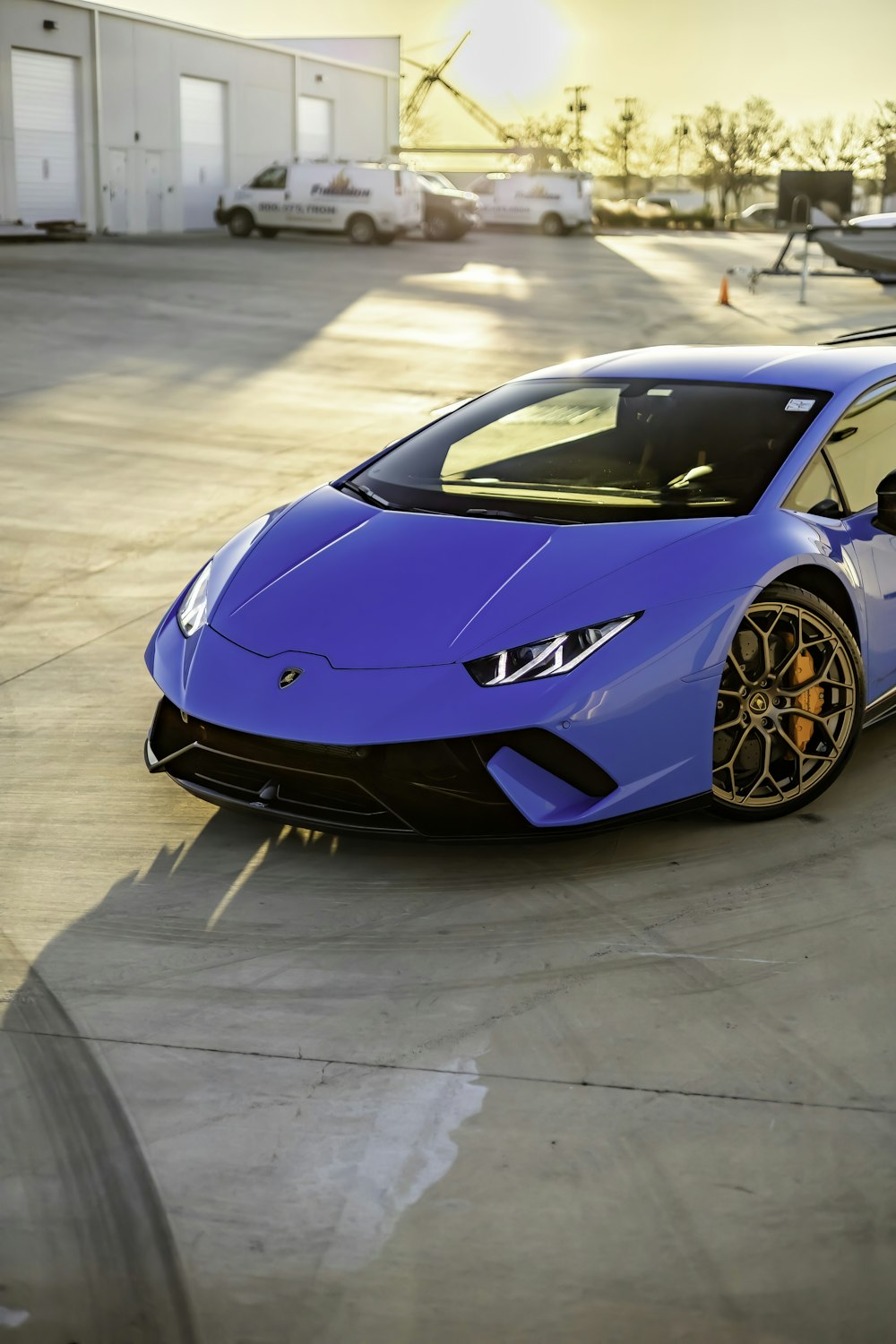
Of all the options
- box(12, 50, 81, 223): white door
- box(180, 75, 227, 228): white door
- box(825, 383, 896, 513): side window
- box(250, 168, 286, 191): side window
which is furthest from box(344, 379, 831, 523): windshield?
box(180, 75, 227, 228): white door

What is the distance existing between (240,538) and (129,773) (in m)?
0.87

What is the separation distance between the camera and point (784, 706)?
4.43 m

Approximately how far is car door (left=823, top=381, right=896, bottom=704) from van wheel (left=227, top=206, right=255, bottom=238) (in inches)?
1335

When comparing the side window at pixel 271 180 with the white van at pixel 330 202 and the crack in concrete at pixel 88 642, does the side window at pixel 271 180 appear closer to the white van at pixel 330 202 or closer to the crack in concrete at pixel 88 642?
the white van at pixel 330 202

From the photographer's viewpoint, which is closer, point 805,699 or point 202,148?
point 805,699

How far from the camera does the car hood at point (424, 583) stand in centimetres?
405

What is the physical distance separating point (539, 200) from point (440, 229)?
287 inches

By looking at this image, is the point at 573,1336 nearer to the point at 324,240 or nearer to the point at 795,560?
the point at 795,560

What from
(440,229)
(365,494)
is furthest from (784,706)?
(440,229)

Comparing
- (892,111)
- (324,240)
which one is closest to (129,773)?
(324,240)

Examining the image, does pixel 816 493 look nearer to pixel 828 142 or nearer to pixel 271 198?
pixel 271 198

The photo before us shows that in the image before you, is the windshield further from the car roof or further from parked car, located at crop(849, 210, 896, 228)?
parked car, located at crop(849, 210, 896, 228)

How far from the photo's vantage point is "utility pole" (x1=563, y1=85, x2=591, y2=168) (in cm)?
10919

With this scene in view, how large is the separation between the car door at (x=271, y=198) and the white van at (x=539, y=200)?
1036 centimetres
